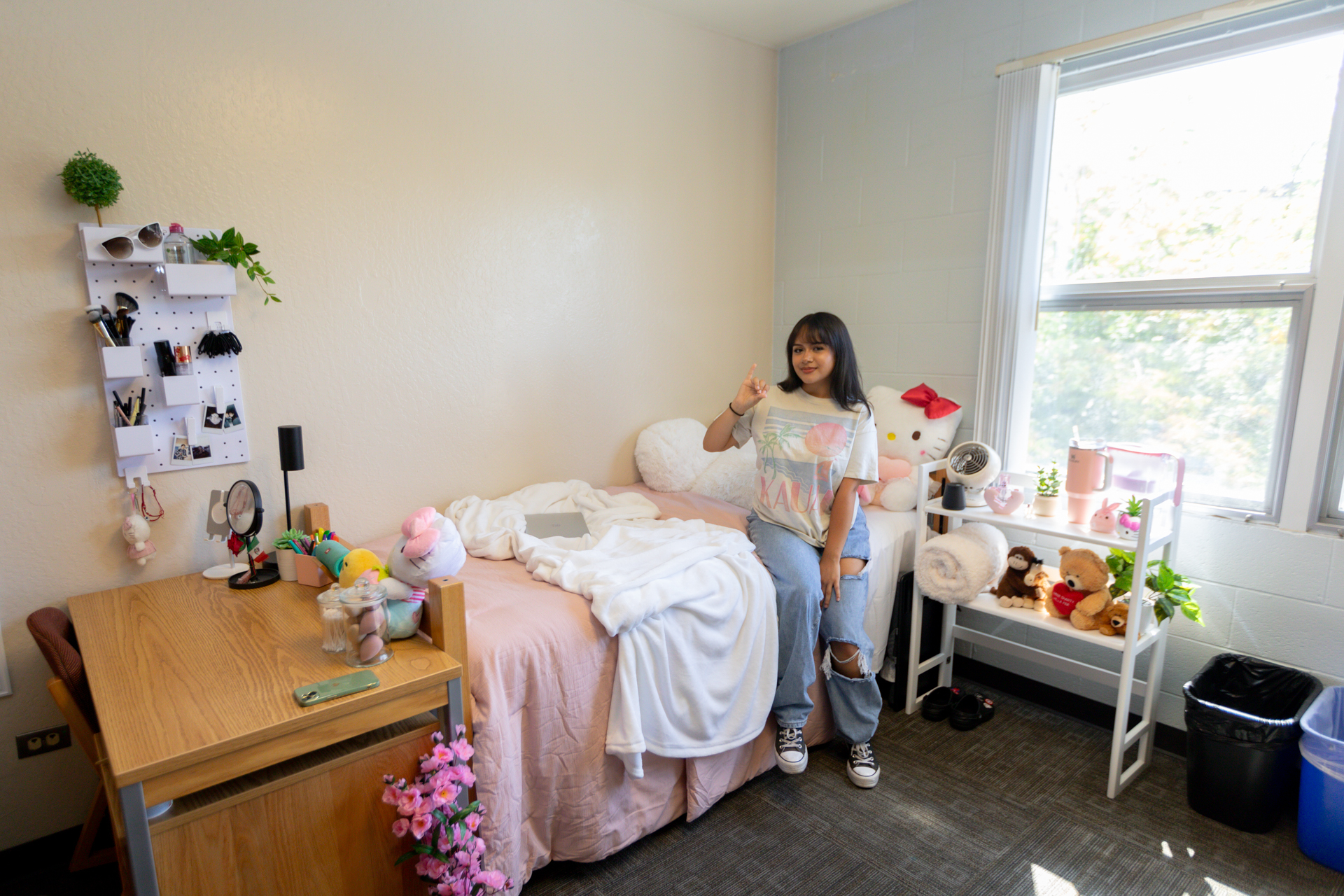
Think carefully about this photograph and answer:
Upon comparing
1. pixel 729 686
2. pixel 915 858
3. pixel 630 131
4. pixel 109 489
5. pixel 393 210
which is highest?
pixel 630 131

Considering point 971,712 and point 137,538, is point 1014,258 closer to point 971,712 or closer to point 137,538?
point 971,712

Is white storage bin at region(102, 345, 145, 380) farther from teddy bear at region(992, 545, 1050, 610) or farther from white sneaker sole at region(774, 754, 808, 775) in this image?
teddy bear at region(992, 545, 1050, 610)

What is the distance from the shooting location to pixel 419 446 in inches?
97.0

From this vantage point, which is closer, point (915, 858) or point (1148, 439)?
point (915, 858)

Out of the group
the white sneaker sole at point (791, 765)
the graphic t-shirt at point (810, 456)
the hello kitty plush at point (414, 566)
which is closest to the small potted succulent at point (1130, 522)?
the graphic t-shirt at point (810, 456)

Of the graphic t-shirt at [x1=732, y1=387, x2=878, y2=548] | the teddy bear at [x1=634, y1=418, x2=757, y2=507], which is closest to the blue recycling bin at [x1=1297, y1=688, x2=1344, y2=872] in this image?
the graphic t-shirt at [x1=732, y1=387, x2=878, y2=548]

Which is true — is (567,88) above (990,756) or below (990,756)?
above

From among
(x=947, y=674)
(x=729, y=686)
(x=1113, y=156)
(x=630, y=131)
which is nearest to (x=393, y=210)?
(x=630, y=131)

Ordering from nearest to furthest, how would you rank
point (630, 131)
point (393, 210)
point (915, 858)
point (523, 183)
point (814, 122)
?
point (915, 858) < point (393, 210) < point (523, 183) < point (630, 131) < point (814, 122)

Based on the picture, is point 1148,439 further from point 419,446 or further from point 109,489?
point 109,489

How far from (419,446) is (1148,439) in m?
2.40

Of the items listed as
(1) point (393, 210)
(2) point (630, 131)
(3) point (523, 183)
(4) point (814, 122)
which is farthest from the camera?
(4) point (814, 122)

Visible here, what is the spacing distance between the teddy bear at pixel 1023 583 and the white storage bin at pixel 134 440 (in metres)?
2.51

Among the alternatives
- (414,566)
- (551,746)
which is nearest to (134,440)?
(414,566)
